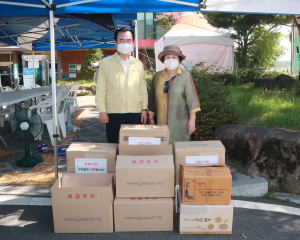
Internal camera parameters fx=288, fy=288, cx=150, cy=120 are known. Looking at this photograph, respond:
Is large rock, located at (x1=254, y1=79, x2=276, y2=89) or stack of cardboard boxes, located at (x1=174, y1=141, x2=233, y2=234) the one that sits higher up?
large rock, located at (x1=254, y1=79, x2=276, y2=89)

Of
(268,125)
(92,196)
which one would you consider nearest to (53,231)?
(92,196)

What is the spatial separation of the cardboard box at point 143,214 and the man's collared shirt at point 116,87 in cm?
110

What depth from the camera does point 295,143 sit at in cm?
354

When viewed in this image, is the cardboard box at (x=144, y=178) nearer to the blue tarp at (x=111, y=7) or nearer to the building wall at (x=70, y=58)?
the blue tarp at (x=111, y=7)

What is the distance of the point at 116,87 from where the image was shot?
3.26 metres

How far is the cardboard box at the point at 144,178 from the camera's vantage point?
2.57m

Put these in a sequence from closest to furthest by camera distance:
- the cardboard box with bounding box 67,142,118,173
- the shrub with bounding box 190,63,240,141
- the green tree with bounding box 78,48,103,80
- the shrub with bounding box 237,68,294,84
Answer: the cardboard box with bounding box 67,142,118,173 < the shrub with bounding box 190,63,240,141 < the shrub with bounding box 237,68,294,84 < the green tree with bounding box 78,48,103,80

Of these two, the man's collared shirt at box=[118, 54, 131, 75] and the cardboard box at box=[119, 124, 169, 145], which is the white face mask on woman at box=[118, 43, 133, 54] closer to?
the man's collared shirt at box=[118, 54, 131, 75]

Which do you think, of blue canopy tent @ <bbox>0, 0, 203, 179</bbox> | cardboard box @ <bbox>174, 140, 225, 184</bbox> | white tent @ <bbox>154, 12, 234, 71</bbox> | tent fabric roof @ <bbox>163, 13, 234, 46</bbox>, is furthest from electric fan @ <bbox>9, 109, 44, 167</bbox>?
white tent @ <bbox>154, 12, 234, 71</bbox>

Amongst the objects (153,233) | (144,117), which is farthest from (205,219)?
(144,117)

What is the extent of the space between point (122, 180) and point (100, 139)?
3.82 metres

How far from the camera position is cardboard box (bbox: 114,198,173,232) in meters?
2.61

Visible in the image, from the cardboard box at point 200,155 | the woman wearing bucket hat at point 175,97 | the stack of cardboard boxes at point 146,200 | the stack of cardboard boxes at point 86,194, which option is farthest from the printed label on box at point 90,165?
the woman wearing bucket hat at point 175,97

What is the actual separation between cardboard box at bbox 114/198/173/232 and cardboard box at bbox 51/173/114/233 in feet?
0.29
